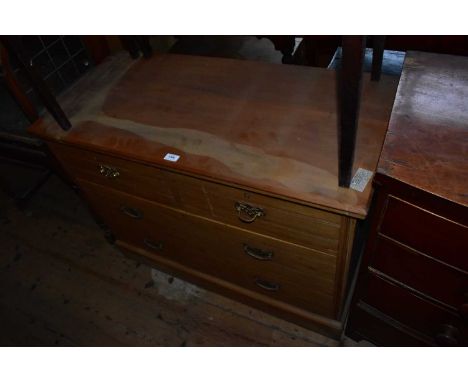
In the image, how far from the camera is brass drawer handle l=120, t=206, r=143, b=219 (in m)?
1.55

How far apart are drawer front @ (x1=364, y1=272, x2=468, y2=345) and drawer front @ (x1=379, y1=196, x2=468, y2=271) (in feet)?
0.86

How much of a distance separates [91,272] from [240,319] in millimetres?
889

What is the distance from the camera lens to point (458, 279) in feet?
3.11

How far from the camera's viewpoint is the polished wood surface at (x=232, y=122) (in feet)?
3.29

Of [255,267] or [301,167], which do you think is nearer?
[301,167]

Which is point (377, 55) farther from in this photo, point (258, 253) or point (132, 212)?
point (132, 212)

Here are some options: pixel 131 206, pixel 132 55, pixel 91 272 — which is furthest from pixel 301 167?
pixel 91 272

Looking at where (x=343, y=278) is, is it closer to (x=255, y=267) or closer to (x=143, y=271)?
(x=255, y=267)

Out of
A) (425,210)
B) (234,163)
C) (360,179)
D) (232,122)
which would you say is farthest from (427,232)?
(232,122)

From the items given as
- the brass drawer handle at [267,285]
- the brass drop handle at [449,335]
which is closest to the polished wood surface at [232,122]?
the brass drop handle at [449,335]

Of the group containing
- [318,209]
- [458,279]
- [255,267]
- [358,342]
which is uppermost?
[318,209]

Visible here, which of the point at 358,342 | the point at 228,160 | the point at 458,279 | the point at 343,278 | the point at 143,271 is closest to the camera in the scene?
the point at 458,279

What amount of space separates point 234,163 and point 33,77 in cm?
71

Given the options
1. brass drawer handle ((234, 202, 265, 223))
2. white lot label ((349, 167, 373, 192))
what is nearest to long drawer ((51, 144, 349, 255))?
brass drawer handle ((234, 202, 265, 223))
